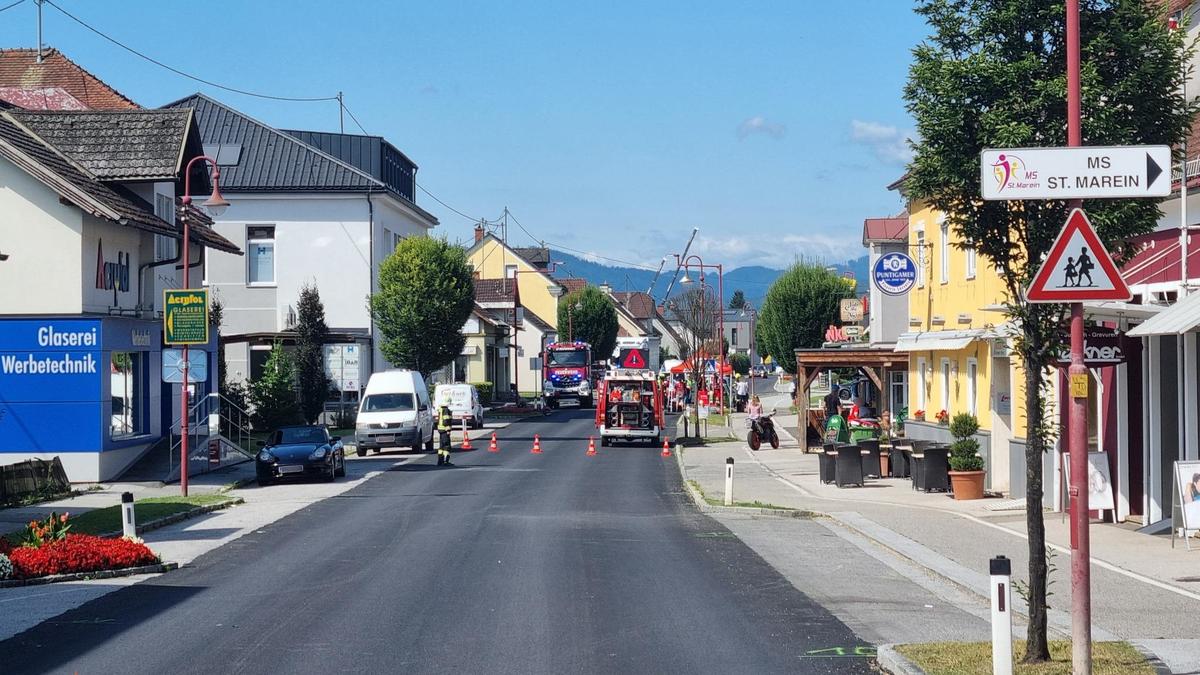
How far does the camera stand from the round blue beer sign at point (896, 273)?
3006 centimetres

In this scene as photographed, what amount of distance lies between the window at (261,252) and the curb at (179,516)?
32.4 meters

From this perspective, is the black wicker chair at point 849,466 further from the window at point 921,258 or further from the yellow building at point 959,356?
the window at point 921,258

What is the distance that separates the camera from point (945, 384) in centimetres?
3064

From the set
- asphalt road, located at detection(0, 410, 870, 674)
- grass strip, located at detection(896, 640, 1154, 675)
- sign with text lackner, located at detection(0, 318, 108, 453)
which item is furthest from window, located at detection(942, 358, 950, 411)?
grass strip, located at detection(896, 640, 1154, 675)

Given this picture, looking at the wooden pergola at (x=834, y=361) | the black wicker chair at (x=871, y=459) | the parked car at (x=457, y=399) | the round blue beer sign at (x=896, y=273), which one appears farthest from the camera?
the parked car at (x=457, y=399)

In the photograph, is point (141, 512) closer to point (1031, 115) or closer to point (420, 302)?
point (1031, 115)

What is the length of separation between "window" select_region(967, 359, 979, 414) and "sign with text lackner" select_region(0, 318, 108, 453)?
18.4m

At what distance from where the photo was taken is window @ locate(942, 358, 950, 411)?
1195 inches

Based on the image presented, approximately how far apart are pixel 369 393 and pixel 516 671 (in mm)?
30334

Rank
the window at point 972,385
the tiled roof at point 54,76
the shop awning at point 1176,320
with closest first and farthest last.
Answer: the shop awning at point 1176,320 → the window at point 972,385 → the tiled roof at point 54,76

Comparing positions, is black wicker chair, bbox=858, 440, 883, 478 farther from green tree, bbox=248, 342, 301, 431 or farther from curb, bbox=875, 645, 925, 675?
green tree, bbox=248, 342, 301, 431

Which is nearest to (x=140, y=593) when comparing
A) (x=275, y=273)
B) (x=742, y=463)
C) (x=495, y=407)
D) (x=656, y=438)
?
(x=742, y=463)

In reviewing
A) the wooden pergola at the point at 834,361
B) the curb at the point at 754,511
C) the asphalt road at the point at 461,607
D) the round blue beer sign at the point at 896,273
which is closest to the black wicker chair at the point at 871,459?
the round blue beer sign at the point at 896,273

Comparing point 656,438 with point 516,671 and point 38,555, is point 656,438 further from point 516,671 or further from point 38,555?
point 516,671
